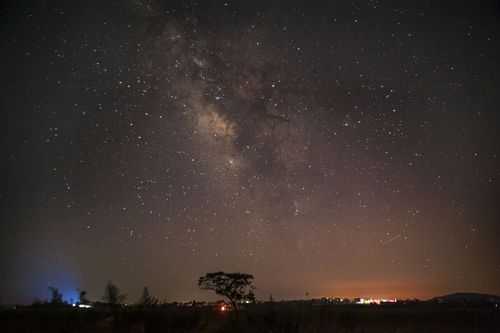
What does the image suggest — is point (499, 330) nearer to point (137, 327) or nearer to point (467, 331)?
point (467, 331)

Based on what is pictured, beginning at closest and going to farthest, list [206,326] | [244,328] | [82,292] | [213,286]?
[244,328] → [206,326] → [213,286] → [82,292]

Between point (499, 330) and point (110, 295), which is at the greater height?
point (110, 295)

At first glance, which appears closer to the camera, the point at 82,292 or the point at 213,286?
the point at 213,286

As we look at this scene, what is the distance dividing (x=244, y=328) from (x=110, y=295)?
7.40 metres

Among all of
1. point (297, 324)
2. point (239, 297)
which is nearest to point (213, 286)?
point (239, 297)

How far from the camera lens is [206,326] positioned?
16047 mm

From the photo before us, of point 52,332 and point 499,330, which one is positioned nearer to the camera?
point 52,332

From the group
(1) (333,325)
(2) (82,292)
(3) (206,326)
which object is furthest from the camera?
(2) (82,292)

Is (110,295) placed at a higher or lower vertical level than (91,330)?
higher

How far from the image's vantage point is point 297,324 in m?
12.6

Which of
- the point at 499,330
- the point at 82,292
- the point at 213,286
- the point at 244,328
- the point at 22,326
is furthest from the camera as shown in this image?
the point at 82,292

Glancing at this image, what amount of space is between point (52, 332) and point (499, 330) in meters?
19.8

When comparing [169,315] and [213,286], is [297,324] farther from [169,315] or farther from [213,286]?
[213,286]

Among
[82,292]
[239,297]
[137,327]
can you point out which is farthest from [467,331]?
[82,292]
